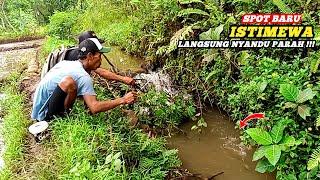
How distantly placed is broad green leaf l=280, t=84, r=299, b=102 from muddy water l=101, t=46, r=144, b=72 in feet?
11.6

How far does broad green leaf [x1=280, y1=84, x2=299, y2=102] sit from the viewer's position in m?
4.78

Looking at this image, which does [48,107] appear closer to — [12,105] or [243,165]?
[12,105]

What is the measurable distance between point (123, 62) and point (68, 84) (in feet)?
11.5

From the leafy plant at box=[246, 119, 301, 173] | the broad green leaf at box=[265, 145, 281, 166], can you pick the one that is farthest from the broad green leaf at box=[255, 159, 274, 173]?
the broad green leaf at box=[265, 145, 281, 166]

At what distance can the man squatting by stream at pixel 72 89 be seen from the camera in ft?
15.7

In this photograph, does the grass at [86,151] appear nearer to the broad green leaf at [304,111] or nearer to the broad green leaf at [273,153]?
the broad green leaf at [273,153]

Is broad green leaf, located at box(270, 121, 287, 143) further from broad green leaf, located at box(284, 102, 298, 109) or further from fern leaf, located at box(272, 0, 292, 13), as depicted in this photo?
fern leaf, located at box(272, 0, 292, 13)

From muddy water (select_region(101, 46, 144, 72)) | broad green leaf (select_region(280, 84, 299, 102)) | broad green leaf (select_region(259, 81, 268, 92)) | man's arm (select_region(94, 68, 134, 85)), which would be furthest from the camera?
muddy water (select_region(101, 46, 144, 72))

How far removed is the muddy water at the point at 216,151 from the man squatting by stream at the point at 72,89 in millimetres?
1546

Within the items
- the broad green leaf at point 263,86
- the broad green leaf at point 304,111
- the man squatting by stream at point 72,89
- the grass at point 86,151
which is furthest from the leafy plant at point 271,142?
the man squatting by stream at point 72,89

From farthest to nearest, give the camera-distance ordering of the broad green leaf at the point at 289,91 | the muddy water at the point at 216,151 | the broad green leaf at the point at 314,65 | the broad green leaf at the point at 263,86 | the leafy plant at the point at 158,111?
the leafy plant at the point at 158,111 → the muddy water at the point at 216,151 → the broad green leaf at the point at 263,86 → the broad green leaf at the point at 314,65 → the broad green leaf at the point at 289,91

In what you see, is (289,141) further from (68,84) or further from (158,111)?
(68,84)

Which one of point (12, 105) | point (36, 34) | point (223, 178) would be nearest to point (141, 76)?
point (12, 105)

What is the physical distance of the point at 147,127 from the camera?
605 cm
